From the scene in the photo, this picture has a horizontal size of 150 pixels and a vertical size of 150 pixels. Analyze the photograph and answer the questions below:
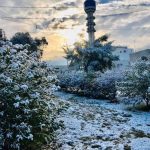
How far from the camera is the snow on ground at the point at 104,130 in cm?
1435

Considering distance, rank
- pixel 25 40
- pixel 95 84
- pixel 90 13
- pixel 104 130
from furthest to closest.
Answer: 1. pixel 90 13
2. pixel 25 40
3. pixel 95 84
4. pixel 104 130

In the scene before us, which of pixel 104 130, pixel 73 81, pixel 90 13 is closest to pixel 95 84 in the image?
pixel 73 81

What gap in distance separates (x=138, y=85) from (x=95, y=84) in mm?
6789

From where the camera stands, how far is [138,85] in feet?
83.3

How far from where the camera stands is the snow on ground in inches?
565

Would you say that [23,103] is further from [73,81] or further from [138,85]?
[73,81]

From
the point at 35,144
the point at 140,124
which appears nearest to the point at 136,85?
the point at 140,124

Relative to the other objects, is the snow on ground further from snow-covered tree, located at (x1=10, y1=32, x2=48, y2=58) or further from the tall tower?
the tall tower

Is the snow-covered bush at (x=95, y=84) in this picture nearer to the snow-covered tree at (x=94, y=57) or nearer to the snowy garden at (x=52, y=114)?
the snowy garden at (x=52, y=114)

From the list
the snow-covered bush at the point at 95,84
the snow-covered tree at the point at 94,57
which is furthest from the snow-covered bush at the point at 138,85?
the snow-covered tree at the point at 94,57

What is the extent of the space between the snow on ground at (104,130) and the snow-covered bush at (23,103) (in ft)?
4.77

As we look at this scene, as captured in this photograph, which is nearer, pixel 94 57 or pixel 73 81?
pixel 73 81

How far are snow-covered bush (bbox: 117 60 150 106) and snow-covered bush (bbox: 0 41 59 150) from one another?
40.6ft

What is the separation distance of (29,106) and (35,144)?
1.14 metres
